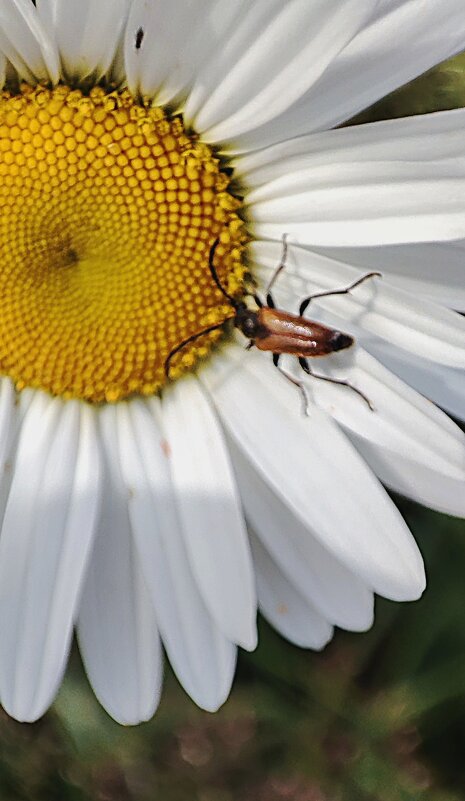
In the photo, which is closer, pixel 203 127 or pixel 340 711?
pixel 203 127

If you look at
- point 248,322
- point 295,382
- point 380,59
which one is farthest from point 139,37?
point 295,382

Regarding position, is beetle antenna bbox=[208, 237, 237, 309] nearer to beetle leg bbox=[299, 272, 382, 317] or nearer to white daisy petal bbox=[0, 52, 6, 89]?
beetle leg bbox=[299, 272, 382, 317]

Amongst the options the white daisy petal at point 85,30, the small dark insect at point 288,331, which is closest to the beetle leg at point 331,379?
the small dark insect at point 288,331

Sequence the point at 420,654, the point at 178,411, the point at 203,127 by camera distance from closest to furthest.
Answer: the point at 203,127 < the point at 178,411 < the point at 420,654

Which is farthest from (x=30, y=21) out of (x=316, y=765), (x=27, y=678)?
(x=316, y=765)

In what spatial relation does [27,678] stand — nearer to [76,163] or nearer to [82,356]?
[82,356]

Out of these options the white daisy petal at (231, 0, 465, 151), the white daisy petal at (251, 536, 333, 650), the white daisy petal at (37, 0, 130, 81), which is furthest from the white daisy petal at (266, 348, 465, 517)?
the white daisy petal at (37, 0, 130, 81)
